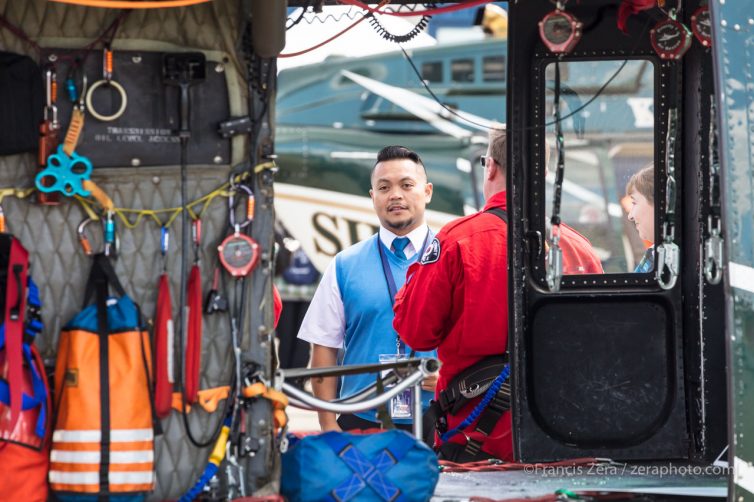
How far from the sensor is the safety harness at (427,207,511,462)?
5234 millimetres

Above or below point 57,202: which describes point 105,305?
below

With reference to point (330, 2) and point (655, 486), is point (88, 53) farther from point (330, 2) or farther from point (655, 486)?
point (655, 486)

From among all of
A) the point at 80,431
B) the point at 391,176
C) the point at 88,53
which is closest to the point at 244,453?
the point at 80,431

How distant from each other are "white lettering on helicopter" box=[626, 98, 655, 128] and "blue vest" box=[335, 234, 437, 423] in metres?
1.61

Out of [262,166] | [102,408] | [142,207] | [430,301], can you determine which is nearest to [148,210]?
[142,207]

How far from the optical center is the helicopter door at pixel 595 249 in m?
4.95

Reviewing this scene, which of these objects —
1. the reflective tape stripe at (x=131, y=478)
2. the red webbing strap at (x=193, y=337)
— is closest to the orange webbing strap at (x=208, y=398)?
the red webbing strap at (x=193, y=337)

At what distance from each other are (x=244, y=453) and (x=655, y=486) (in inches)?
65.6

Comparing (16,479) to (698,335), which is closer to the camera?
Result: (16,479)

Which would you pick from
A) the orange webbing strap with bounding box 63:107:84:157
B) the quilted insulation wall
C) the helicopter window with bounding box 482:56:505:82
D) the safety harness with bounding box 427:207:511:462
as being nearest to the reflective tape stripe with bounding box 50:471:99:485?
the quilted insulation wall

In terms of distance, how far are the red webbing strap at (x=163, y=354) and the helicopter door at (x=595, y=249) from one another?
1.65 m

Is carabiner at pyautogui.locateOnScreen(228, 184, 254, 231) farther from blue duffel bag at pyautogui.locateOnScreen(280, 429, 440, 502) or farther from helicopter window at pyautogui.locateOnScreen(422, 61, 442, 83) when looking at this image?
helicopter window at pyautogui.locateOnScreen(422, 61, 442, 83)

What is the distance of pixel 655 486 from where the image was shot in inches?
183

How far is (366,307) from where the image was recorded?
610cm
